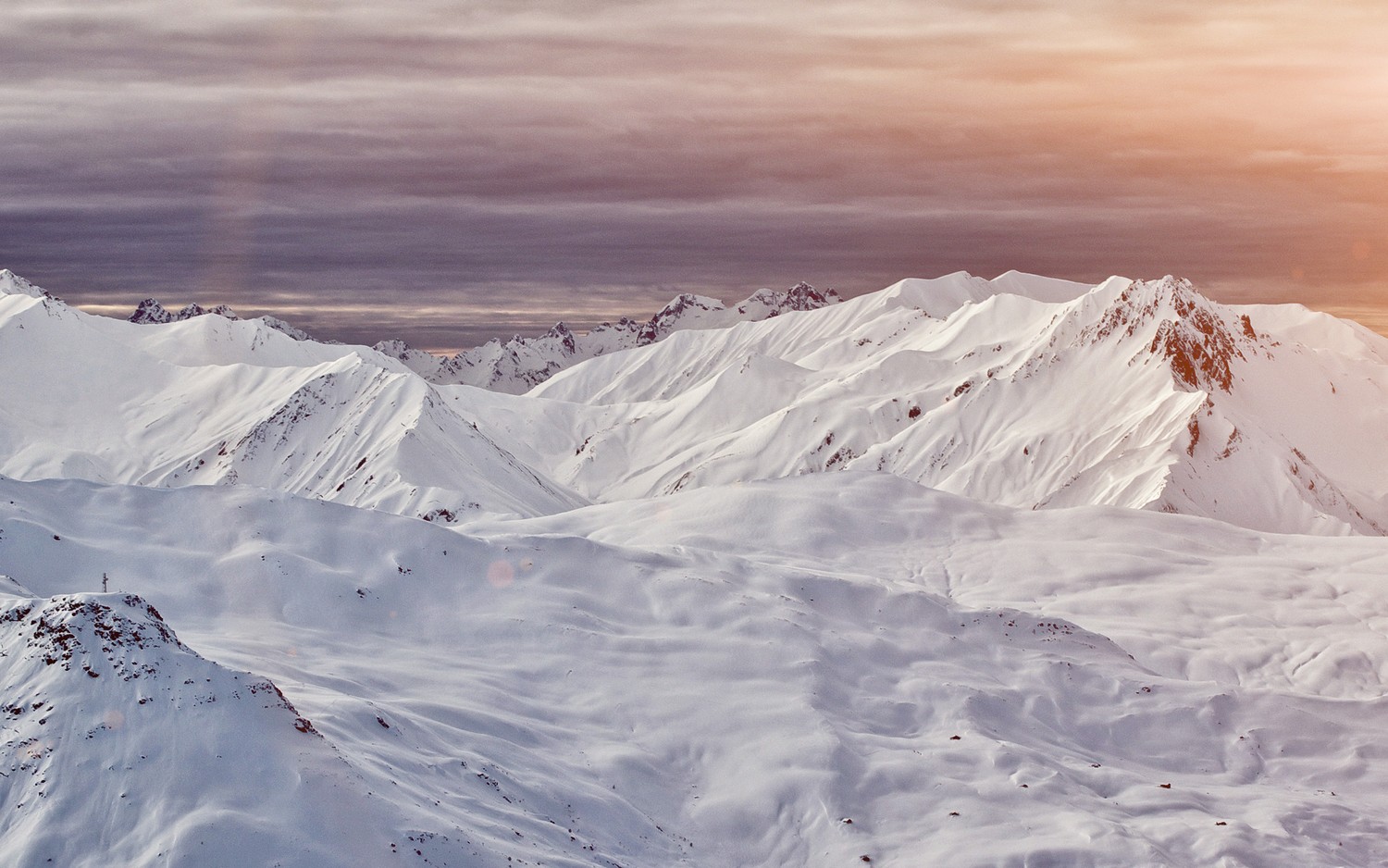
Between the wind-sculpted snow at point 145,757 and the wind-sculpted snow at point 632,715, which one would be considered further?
the wind-sculpted snow at point 632,715

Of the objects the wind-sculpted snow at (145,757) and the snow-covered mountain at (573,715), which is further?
the snow-covered mountain at (573,715)

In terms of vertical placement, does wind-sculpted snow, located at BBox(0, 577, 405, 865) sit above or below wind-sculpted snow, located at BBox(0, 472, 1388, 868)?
above

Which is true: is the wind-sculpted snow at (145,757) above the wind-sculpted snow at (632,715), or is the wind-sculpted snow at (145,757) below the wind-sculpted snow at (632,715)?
above

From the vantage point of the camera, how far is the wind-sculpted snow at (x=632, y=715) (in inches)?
1359

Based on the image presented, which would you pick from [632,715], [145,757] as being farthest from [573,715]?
[145,757]

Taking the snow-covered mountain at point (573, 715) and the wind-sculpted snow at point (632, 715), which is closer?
the snow-covered mountain at point (573, 715)

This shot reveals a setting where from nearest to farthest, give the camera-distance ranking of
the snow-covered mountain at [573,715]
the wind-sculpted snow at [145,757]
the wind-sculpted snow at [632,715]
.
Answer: the wind-sculpted snow at [145,757] → the snow-covered mountain at [573,715] → the wind-sculpted snow at [632,715]

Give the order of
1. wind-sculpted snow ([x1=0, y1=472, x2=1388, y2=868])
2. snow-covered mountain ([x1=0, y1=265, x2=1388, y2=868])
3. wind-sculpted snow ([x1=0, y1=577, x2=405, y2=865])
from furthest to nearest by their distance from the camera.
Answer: wind-sculpted snow ([x1=0, y1=472, x2=1388, y2=868]) < snow-covered mountain ([x1=0, y1=265, x2=1388, y2=868]) < wind-sculpted snow ([x1=0, y1=577, x2=405, y2=865])

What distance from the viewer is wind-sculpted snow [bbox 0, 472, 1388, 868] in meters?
34.5

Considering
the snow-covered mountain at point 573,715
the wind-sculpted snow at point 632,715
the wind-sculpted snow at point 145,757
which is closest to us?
the wind-sculpted snow at point 145,757

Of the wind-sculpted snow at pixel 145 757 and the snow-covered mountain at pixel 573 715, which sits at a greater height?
the wind-sculpted snow at pixel 145 757

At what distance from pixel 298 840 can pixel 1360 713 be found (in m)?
58.0

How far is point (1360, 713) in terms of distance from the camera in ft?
215

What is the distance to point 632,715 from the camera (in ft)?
172
